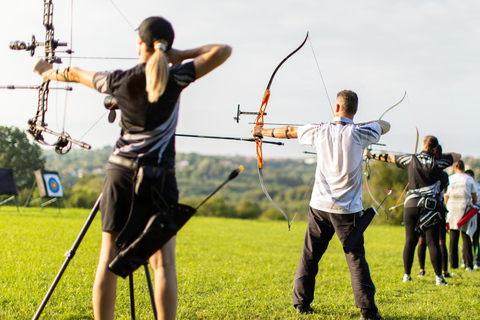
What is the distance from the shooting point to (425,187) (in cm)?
572

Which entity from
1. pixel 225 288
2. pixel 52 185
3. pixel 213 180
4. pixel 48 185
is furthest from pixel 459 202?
pixel 213 180

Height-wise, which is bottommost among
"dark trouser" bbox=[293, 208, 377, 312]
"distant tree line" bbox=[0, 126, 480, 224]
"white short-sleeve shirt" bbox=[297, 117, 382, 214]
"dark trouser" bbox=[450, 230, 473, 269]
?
"distant tree line" bbox=[0, 126, 480, 224]

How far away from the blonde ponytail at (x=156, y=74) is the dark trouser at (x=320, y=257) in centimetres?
212

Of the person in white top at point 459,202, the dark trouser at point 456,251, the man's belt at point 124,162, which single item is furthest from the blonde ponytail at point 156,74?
the dark trouser at point 456,251

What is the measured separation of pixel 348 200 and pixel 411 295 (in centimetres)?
177

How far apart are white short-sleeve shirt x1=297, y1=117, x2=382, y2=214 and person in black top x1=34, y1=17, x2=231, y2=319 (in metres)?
1.68

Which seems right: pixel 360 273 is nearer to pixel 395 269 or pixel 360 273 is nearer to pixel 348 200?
pixel 348 200

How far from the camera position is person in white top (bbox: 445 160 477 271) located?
756cm

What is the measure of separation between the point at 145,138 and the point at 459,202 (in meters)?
6.61

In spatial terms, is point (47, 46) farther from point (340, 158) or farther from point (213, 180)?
point (213, 180)

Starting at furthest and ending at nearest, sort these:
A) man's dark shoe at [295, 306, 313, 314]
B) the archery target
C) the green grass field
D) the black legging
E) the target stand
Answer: the archery target, the target stand, the black legging, man's dark shoe at [295, 306, 313, 314], the green grass field

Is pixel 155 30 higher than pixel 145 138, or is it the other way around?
pixel 155 30

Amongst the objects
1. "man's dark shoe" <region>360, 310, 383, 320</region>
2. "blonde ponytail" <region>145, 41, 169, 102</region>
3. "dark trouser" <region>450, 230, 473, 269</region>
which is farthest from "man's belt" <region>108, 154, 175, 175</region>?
"dark trouser" <region>450, 230, 473, 269</region>

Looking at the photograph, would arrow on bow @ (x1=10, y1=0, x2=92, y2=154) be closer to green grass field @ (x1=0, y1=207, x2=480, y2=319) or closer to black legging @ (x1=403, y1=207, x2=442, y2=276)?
green grass field @ (x1=0, y1=207, x2=480, y2=319)
